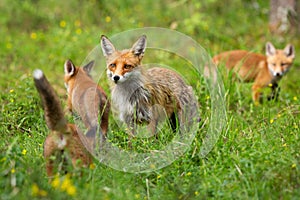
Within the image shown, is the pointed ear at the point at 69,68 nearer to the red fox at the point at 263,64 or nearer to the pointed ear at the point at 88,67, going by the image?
the pointed ear at the point at 88,67

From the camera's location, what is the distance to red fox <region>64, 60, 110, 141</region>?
5785 millimetres

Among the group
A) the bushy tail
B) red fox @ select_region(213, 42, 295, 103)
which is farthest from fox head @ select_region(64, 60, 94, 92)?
red fox @ select_region(213, 42, 295, 103)

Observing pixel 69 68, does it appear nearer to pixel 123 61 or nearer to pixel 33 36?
pixel 123 61

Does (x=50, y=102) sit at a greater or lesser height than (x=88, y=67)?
lesser

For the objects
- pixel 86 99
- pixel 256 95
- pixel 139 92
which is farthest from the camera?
pixel 256 95

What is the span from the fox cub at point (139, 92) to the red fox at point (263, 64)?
300cm

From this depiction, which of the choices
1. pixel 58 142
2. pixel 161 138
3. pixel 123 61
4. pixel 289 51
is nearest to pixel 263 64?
pixel 289 51

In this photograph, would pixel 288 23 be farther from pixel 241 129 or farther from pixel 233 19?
pixel 241 129

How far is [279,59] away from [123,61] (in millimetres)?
4663

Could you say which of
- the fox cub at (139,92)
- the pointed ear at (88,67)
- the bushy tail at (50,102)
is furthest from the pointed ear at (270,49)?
the bushy tail at (50,102)

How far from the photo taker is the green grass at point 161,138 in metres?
4.66

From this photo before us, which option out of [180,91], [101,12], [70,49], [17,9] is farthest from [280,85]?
[17,9]

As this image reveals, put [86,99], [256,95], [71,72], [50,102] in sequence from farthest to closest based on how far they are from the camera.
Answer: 1. [256,95]
2. [71,72]
3. [86,99]
4. [50,102]

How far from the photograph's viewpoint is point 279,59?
32.0ft
